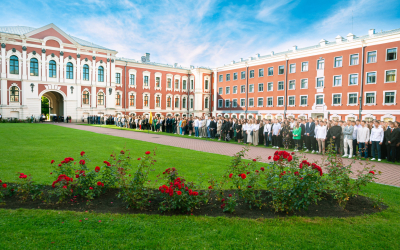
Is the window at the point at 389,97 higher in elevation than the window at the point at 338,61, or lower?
lower

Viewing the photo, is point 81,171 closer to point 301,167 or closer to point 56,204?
point 56,204

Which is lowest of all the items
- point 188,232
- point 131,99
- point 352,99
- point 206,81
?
point 188,232

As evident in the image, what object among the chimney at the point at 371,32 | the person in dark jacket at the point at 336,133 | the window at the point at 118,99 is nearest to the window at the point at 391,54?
the chimney at the point at 371,32

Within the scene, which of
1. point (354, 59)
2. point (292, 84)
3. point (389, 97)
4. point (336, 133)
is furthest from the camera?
point (292, 84)

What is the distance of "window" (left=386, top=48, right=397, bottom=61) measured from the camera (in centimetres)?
3040

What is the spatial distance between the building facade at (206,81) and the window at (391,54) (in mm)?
102

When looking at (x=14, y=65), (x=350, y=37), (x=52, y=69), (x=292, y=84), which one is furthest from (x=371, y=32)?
(x=14, y=65)

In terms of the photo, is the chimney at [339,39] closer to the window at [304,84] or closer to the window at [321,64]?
the window at [321,64]

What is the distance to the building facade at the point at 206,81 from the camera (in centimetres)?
3262

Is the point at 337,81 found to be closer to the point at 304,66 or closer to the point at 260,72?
the point at 304,66

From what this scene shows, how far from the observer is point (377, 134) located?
1205 cm

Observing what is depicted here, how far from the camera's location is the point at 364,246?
12.1ft

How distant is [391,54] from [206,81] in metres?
36.1

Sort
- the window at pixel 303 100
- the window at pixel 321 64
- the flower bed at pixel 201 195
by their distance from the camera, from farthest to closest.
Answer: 1. the window at pixel 303 100
2. the window at pixel 321 64
3. the flower bed at pixel 201 195
